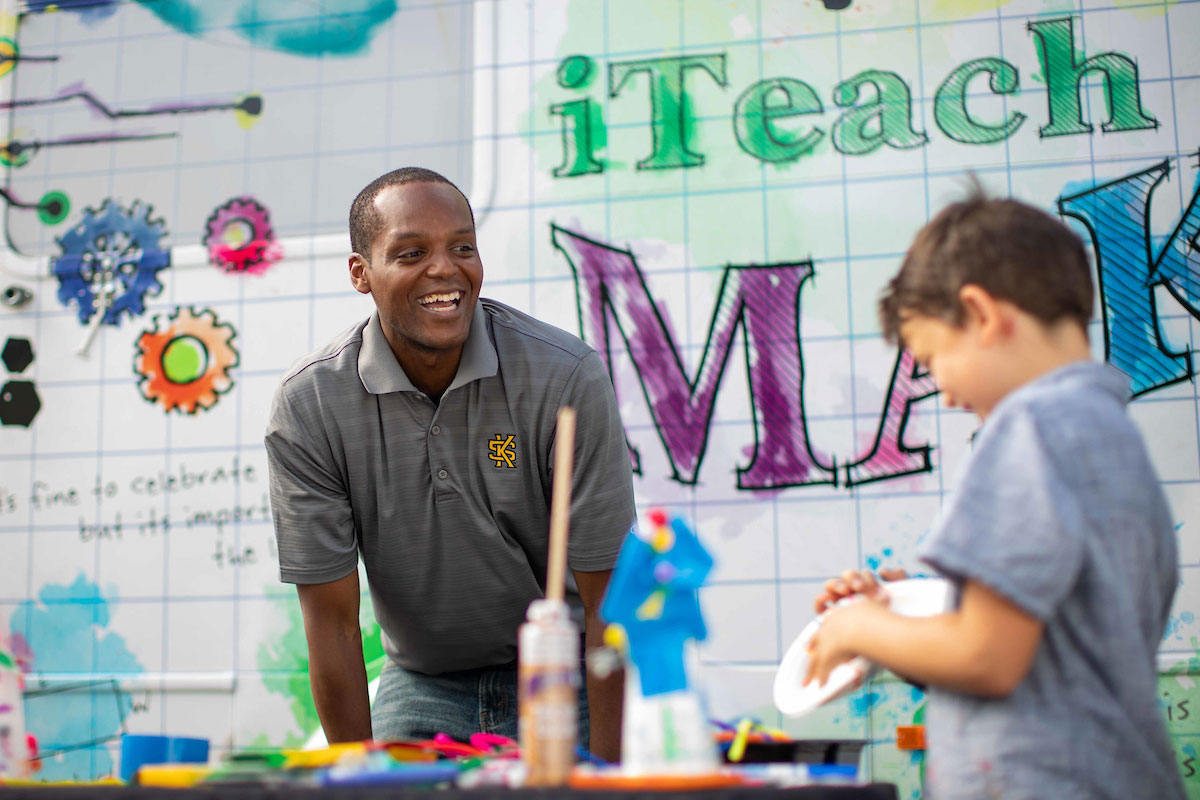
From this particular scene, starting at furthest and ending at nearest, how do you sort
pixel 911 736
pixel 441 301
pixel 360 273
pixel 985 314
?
pixel 911 736 < pixel 360 273 < pixel 441 301 < pixel 985 314

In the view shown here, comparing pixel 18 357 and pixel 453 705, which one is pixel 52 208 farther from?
pixel 453 705

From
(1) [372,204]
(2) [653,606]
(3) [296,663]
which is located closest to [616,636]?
(2) [653,606]

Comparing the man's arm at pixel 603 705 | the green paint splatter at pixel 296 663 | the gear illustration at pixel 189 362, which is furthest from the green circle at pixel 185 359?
the man's arm at pixel 603 705

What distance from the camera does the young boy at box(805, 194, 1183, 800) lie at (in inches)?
28.4

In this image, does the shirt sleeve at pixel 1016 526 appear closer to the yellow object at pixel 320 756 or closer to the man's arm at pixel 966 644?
the man's arm at pixel 966 644

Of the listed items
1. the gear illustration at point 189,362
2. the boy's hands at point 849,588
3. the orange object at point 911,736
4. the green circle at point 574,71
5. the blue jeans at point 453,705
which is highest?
the green circle at point 574,71

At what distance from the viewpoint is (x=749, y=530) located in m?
2.21

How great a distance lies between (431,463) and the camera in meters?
1.47

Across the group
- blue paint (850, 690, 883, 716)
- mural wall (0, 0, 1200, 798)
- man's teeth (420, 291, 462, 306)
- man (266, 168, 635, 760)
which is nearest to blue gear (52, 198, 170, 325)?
mural wall (0, 0, 1200, 798)

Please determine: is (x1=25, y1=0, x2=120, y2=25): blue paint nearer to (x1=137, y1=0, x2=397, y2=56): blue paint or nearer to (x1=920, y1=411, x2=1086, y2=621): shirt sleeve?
(x1=137, y1=0, x2=397, y2=56): blue paint

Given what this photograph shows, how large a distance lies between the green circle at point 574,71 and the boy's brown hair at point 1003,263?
1.62 m

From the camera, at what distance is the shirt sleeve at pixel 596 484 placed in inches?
55.4

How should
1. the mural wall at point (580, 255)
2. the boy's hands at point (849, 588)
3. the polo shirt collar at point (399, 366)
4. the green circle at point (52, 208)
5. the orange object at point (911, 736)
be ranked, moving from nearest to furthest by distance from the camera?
the boy's hands at point (849, 588) → the polo shirt collar at point (399, 366) → the orange object at point (911, 736) → the mural wall at point (580, 255) → the green circle at point (52, 208)

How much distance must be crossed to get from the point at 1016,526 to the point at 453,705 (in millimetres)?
1083
